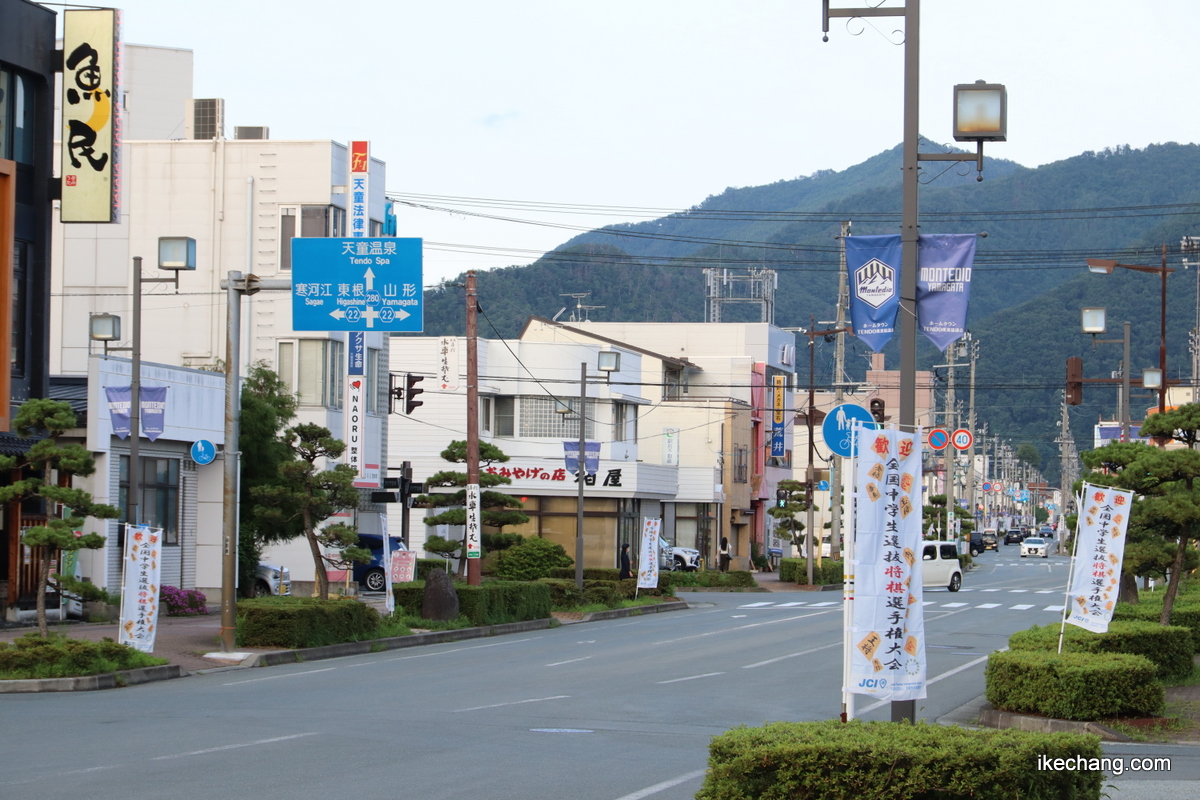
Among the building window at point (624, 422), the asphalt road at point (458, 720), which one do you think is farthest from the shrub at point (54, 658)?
the building window at point (624, 422)

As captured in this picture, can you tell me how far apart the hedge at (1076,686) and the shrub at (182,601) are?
66.8 ft

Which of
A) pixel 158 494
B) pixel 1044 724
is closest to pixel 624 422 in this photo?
pixel 158 494

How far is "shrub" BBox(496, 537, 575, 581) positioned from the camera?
41.5 meters

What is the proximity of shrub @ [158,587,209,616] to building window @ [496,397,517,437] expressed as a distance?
2545 centimetres

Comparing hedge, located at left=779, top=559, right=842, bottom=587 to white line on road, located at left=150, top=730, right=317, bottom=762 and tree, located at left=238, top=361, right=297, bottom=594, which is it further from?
white line on road, located at left=150, top=730, right=317, bottom=762

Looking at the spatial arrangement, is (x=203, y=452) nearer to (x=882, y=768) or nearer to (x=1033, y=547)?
(x=882, y=768)

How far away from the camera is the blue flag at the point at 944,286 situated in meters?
10.5

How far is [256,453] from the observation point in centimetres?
3388

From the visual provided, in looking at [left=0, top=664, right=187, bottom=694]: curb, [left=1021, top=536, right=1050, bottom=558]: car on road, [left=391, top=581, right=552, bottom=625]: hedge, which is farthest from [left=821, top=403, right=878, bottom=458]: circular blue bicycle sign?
[left=1021, top=536, right=1050, bottom=558]: car on road

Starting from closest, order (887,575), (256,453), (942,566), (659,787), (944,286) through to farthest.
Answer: (887,575), (659,787), (944,286), (256,453), (942,566)

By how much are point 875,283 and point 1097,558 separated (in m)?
7.11

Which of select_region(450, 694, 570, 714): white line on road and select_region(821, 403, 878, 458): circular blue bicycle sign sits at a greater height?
select_region(821, 403, 878, 458): circular blue bicycle sign

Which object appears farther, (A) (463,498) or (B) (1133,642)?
(A) (463,498)

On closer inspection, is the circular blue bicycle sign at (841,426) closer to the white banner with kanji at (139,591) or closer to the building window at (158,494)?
the white banner with kanji at (139,591)
